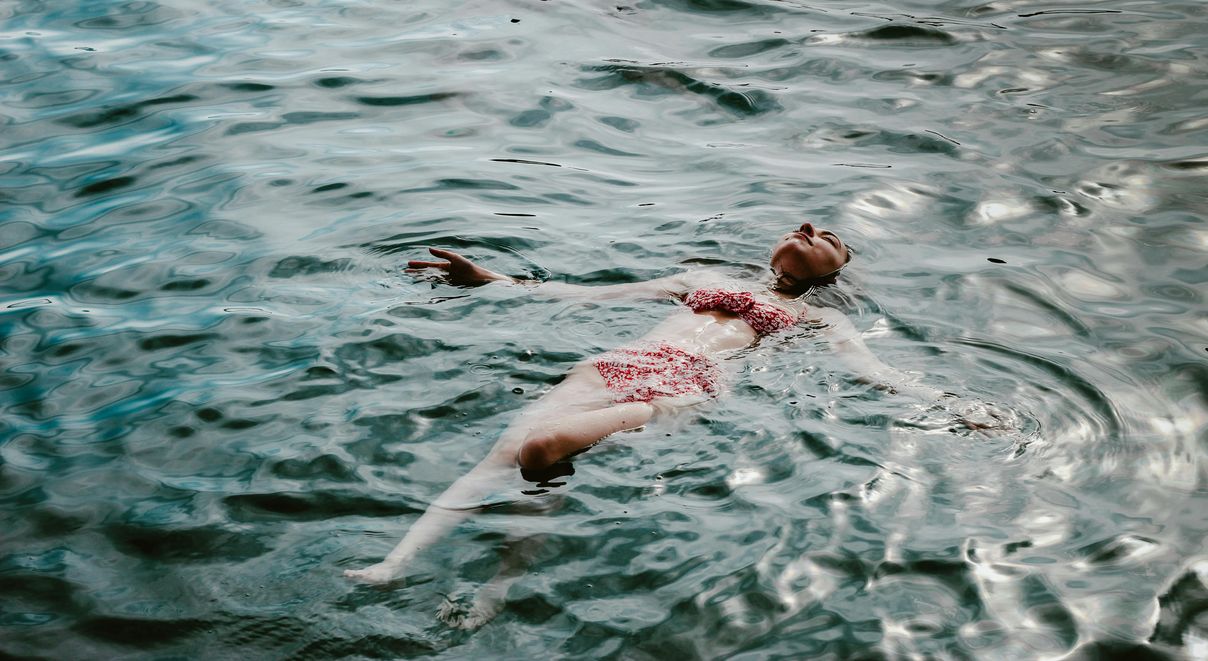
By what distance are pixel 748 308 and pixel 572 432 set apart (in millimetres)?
2005

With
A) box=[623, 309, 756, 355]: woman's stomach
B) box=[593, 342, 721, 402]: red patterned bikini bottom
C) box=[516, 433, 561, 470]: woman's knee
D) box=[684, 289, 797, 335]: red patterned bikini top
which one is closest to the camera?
box=[516, 433, 561, 470]: woman's knee

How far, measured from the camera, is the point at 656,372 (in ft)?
19.7

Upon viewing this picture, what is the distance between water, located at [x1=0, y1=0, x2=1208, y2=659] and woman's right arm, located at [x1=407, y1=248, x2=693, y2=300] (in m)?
0.13

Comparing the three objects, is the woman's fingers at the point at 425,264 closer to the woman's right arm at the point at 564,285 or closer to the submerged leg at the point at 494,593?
the woman's right arm at the point at 564,285

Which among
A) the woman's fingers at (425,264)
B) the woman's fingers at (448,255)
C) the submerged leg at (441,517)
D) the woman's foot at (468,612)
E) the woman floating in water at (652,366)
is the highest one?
the woman's fingers at (448,255)

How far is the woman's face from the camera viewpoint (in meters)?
7.21

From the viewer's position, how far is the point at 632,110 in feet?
34.7

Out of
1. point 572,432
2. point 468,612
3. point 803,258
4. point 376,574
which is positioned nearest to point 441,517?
point 376,574

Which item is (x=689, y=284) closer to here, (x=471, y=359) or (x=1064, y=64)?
(x=471, y=359)

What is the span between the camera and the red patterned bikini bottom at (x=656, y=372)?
5.84 metres

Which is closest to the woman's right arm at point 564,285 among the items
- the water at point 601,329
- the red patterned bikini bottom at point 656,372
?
the water at point 601,329

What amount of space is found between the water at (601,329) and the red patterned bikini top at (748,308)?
0.26 metres

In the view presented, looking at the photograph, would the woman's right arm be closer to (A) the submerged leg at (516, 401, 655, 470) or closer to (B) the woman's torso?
(B) the woman's torso

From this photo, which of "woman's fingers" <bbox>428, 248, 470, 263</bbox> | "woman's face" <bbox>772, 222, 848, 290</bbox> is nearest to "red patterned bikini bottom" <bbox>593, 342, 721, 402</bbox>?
"woman's face" <bbox>772, 222, 848, 290</bbox>
